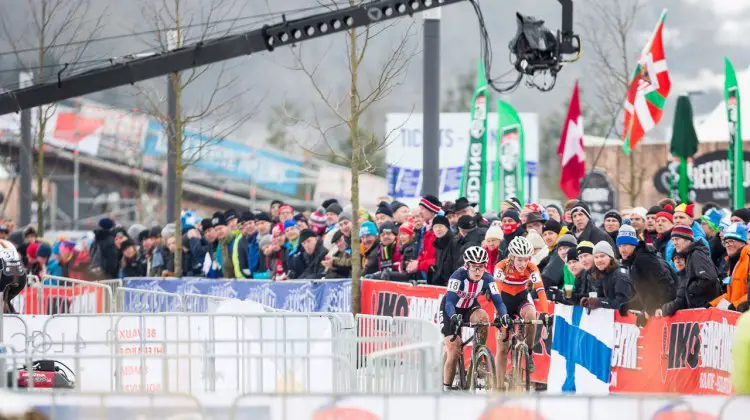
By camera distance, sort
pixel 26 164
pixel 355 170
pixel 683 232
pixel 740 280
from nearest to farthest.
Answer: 1. pixel 740 280
2. pixel 683 232
3. pixel 355 170
4. pixel 26 164

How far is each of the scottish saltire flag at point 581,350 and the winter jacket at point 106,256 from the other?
12677 mm

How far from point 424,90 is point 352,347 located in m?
10.9

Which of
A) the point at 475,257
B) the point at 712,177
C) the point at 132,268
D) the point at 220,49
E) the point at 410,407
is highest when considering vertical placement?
the point at 220,49

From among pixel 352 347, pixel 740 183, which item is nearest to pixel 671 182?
pixel 740 183

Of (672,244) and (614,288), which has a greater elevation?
(672,244)

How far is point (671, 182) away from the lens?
34.8m

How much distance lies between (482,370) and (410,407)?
20.9 ft

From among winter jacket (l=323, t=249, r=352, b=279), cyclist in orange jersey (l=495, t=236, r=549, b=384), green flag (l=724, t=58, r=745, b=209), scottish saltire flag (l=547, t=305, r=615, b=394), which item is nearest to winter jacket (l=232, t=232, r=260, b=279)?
winter jacket (l=323, t=249, r=352, b=279)

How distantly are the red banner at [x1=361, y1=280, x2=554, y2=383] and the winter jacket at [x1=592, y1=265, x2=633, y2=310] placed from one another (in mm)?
1398

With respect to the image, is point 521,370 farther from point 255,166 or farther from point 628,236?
point 255,166

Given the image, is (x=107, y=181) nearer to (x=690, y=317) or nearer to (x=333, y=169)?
(x=333, y=169)

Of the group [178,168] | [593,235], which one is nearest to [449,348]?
[593,235]

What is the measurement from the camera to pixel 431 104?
2188 cm

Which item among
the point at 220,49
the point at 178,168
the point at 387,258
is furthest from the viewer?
the point at 178,168
